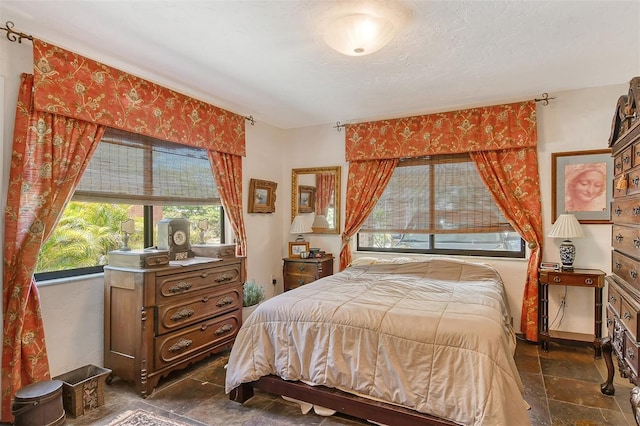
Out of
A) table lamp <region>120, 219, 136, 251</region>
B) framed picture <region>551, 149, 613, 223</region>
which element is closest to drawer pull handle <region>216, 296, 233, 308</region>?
table lamp <region>120, 219, 136, 251</region>

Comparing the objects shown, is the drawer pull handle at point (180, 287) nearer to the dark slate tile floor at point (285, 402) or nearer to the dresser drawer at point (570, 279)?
the dark slate tile floor at point (285, 402)

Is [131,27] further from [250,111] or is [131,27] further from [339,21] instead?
[250,111]

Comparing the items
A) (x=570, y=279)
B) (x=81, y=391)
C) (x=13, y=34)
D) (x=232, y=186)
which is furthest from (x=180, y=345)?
(x=570, y=279)

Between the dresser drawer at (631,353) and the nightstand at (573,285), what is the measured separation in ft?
4.93

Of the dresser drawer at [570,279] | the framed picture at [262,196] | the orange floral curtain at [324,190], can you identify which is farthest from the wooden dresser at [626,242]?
the framed picture at [262,196]

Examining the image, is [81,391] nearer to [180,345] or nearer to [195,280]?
[180,345]

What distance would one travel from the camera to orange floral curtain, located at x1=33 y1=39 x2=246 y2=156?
2283 mm

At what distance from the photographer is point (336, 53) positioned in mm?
2604

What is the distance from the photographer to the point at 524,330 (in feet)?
11.5

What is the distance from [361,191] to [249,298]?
193cm

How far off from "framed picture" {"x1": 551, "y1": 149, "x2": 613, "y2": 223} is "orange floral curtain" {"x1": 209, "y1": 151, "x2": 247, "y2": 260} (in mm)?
3430

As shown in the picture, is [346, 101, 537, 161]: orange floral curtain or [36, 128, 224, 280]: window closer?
[36, 128, 224, 280]: window

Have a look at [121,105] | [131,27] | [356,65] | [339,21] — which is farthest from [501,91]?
[121,105]

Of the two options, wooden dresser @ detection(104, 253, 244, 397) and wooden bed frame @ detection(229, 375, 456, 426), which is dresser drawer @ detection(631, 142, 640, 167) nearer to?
wooden bed frame @ detection(229, 375, 456, 426)
